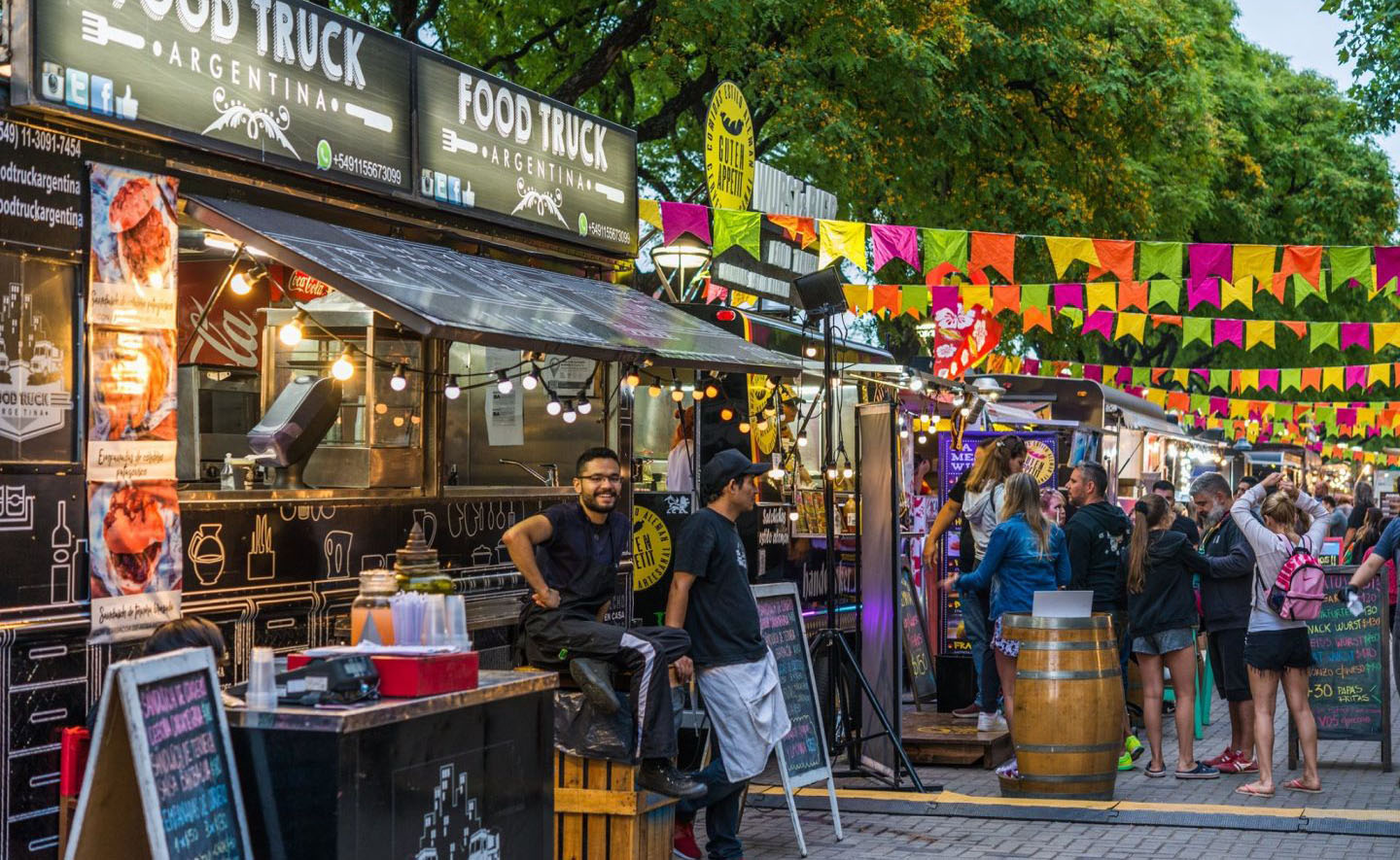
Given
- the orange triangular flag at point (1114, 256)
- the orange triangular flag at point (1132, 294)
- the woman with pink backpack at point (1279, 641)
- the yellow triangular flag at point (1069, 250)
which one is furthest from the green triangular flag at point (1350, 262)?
the woman with pink backpack at point (1279, 641)

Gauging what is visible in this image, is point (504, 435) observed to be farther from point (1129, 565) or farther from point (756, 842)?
point (1129, 565)

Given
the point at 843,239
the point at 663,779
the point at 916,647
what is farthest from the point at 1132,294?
the point at 663,779

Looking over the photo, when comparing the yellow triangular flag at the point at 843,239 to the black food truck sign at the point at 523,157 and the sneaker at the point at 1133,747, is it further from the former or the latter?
the sneaker at the point at 1133,747

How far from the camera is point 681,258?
14.2m

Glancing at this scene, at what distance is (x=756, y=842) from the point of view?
8.73 m

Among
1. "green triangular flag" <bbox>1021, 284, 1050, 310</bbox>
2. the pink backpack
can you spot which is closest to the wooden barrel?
the pink backpack

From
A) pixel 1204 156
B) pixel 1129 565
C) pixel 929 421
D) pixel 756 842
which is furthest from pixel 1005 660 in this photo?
pixel 1204 156

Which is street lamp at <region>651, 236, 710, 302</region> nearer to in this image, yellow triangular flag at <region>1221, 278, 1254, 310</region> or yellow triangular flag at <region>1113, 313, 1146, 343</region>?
yellow triangular flag at <region>1221, 278, 1254, 310</region>

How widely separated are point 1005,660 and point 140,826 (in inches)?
273

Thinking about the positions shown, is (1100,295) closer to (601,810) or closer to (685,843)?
(685,843)

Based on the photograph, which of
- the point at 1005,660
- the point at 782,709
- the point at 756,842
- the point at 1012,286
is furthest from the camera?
the point at 1012,286

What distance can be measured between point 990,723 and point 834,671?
2.10 metres

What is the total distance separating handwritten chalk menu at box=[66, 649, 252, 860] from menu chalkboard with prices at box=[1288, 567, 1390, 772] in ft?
28.6

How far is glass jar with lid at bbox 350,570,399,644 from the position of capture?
19.4ft
